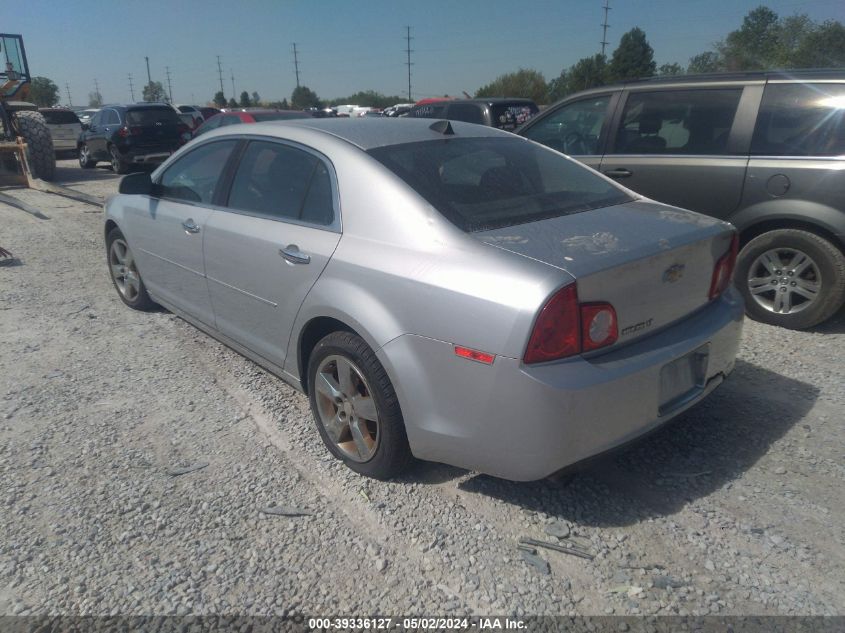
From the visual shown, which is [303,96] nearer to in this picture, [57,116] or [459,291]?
[57,116]

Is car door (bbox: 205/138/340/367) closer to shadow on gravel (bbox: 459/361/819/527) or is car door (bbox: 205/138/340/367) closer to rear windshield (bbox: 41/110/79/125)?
shadow on gravel (bbox: 459/361/819/527)

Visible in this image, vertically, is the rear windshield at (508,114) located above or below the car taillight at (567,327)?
above

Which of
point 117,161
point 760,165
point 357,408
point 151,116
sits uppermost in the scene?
point 151,116

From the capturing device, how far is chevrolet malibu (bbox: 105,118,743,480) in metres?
2.32

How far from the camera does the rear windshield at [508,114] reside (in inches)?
391

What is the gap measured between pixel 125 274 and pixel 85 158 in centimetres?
1522

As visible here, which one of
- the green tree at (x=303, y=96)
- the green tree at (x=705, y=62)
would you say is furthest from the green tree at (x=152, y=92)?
the green tree at (x=705, y=62)

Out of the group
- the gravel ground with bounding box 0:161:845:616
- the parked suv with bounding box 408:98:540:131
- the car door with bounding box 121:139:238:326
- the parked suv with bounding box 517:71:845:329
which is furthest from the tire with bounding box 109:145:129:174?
the parked suv with bounding box 517:71:845:329

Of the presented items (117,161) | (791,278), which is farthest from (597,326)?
(117,161)

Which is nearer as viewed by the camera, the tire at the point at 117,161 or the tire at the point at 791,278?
the tire at the point at 791,278

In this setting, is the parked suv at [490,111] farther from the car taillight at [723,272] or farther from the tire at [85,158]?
the tire at [85,158]

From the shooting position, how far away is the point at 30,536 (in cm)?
264

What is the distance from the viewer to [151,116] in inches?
643

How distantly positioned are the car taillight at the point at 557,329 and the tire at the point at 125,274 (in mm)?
3896
